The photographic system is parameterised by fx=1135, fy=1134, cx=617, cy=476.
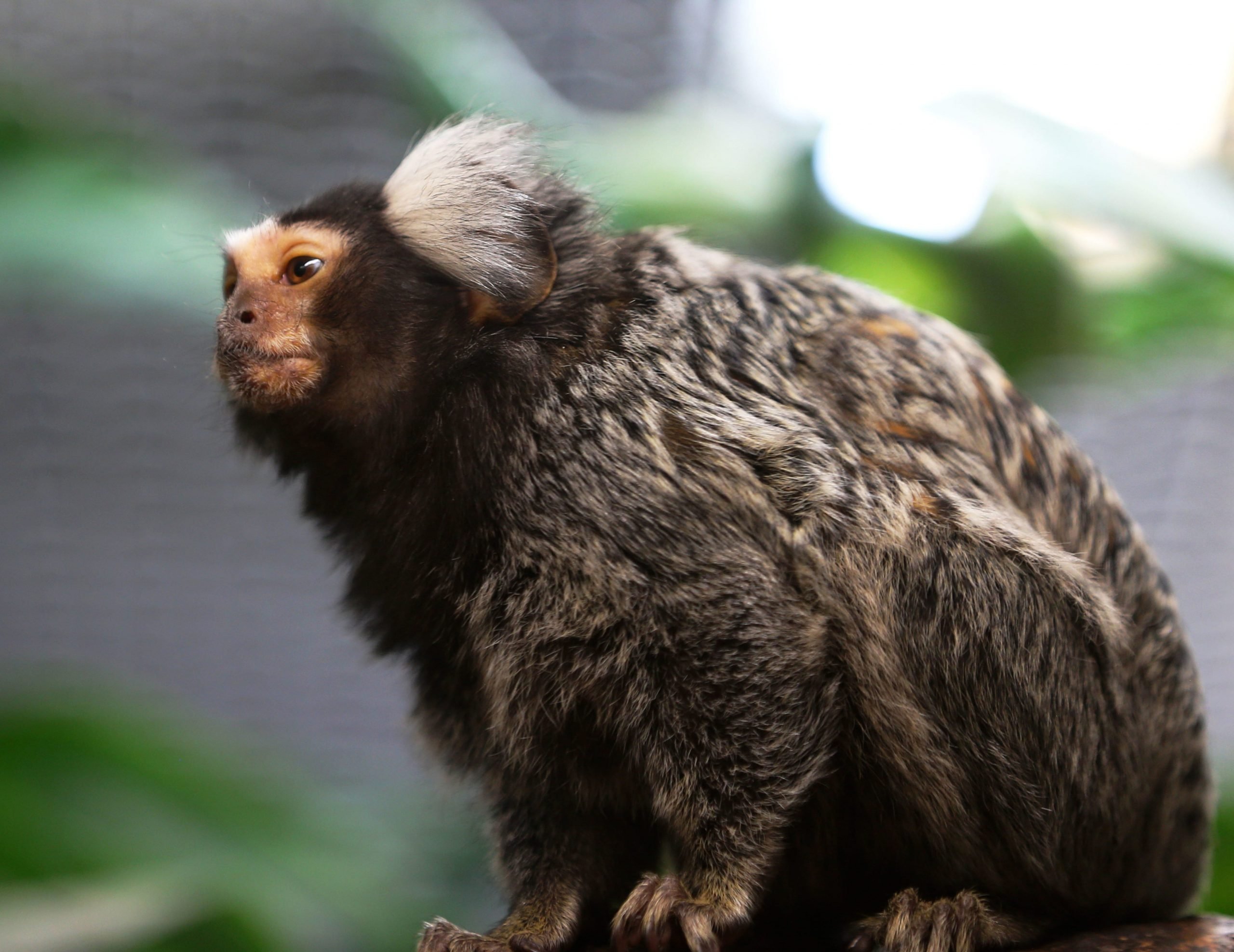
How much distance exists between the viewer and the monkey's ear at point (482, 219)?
1.64 m

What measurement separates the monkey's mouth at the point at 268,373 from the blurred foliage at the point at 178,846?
0.87 m

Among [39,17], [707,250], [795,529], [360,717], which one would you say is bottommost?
[360,717]

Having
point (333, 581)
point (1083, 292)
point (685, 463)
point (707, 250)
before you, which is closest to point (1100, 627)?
point (685, 463)

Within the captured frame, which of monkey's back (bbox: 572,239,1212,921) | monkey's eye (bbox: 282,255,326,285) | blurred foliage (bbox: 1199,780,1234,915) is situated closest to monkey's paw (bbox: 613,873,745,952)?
monkey's back (bbox: 572,239,1212,921)

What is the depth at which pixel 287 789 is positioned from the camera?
2664 millimetres

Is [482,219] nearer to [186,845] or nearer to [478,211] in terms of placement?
[478,211]

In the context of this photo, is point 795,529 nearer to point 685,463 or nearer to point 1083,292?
point 685,463

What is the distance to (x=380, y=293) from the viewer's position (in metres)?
1.65

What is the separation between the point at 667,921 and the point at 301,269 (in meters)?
1.02

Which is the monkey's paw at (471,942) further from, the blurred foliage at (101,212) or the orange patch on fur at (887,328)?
the blurred foliage at (101,212)

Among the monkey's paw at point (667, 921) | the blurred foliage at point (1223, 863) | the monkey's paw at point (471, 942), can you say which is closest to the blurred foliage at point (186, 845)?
the blurred foliage at point (1223, 863)

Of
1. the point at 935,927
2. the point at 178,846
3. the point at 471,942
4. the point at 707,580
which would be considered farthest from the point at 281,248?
the point at 178,846

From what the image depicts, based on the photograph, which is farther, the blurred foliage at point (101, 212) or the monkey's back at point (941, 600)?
the blurred foliage at point (101, 212)

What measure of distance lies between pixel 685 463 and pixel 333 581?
3117 mm
